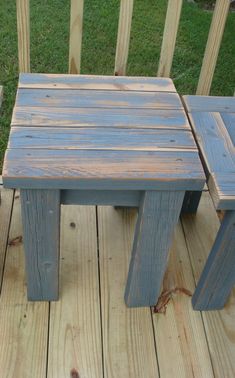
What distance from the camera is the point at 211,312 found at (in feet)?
5.79

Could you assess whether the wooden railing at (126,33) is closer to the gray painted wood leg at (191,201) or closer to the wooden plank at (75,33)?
the wooden plank at (75,33)

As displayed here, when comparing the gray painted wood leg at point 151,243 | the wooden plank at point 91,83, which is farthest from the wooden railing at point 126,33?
the gray painted wood leg at point 151,243

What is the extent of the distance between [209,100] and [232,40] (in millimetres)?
2085

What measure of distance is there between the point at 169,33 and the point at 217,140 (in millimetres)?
545

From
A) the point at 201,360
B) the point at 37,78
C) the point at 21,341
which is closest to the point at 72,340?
the point at 21,341

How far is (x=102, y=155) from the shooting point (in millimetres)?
1353

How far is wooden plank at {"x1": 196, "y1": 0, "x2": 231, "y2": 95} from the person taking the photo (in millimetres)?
1750

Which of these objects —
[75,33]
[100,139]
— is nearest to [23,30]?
[75,33]

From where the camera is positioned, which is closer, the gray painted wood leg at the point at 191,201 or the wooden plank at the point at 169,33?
the wooden plank at the point at 169,33

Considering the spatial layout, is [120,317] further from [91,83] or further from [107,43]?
[107,43]

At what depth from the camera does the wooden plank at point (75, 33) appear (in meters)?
1.71

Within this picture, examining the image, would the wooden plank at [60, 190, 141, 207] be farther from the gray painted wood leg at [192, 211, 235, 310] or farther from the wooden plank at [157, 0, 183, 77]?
the wooden plank at [157, 0, 183, 77]

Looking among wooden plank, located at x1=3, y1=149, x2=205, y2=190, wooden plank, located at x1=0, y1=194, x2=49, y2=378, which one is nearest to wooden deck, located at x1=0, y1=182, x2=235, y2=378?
wooden plank, located at x1=0, y1=194, x2=49, y2=378

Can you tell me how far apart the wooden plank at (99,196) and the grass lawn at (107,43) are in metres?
1.36
